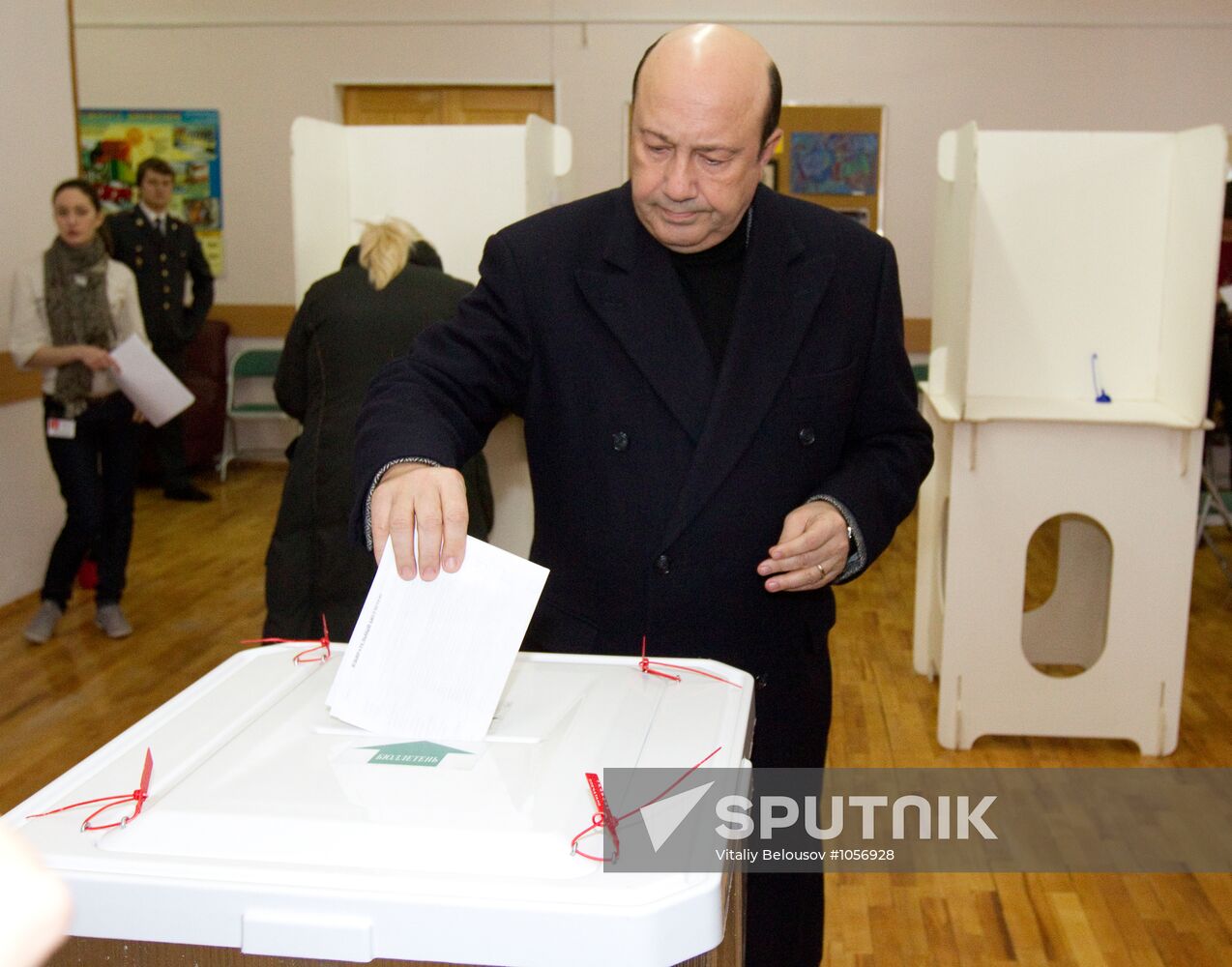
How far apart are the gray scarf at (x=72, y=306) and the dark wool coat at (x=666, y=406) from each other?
316 centimetres

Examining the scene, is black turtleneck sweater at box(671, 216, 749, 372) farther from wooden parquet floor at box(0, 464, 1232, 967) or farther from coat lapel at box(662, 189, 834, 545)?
wooden parquet floor at box(0, 464, 1232, 967)

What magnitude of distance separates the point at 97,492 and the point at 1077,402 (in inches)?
130

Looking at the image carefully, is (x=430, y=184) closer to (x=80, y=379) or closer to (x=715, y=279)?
(x=80, y=379)

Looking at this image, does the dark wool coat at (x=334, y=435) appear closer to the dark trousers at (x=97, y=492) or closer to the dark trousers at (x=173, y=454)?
the dark trousers at (x=97, y=492)

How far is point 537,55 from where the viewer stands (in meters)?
7.62

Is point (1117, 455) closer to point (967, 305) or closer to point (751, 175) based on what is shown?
point (967, 305)

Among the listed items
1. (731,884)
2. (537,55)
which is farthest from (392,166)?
(537,55)

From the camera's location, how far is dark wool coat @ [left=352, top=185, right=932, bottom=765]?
1586 millimetres

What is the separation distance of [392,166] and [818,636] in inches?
106

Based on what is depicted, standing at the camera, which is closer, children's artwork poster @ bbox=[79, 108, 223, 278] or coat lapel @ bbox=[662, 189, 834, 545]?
coat lapel @ bbox=[662, 189, 834, 545]

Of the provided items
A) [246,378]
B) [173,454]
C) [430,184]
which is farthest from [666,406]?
[246,378]

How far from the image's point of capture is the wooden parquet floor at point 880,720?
252 cm

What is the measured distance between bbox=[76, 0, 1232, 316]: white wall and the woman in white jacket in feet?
11.7

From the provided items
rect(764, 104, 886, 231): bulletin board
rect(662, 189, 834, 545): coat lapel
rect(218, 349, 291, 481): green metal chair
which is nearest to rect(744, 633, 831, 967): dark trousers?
rect(662, 189, 834, 545): coat lapel
